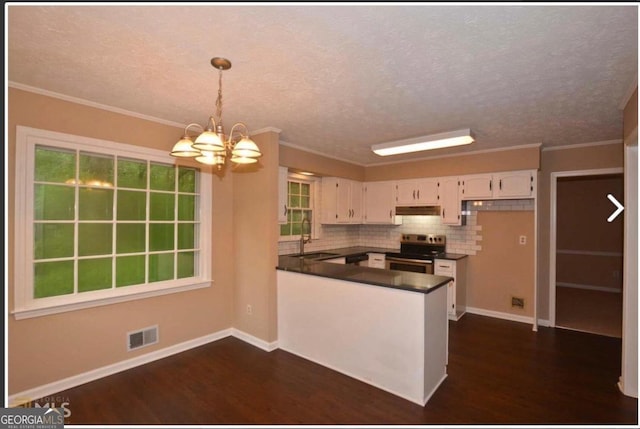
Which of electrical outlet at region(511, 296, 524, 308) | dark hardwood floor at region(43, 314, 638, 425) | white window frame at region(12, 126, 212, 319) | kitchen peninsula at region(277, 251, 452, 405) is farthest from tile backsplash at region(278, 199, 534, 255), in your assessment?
white window frame at region(12, 126, 212, 319)

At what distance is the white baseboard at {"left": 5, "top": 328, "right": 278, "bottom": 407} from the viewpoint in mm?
2395

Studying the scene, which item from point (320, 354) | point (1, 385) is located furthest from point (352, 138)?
point (1, 385)

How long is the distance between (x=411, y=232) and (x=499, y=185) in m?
1.60

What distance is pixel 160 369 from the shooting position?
9.52ft

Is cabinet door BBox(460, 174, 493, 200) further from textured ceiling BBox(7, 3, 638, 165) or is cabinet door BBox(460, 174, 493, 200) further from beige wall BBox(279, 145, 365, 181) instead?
beige wall BBox(279, 145, 365, 181)

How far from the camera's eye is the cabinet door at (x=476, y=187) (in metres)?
4.26

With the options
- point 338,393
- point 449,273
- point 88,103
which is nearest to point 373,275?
point 338,393

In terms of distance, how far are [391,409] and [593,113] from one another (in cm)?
317

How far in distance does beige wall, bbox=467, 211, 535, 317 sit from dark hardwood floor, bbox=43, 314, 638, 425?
1027 millimetres

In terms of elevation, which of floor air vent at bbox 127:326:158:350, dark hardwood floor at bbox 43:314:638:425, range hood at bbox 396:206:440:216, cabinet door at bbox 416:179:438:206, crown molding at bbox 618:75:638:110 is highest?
crown molding at bbox 618:75:638:110

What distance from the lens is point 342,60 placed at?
6.20 ft

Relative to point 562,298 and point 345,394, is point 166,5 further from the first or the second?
point 562,298

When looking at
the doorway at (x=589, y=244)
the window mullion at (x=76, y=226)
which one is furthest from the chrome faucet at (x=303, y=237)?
the doorway at (x=589, y=244)

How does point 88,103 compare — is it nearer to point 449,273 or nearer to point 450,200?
point 450,200
